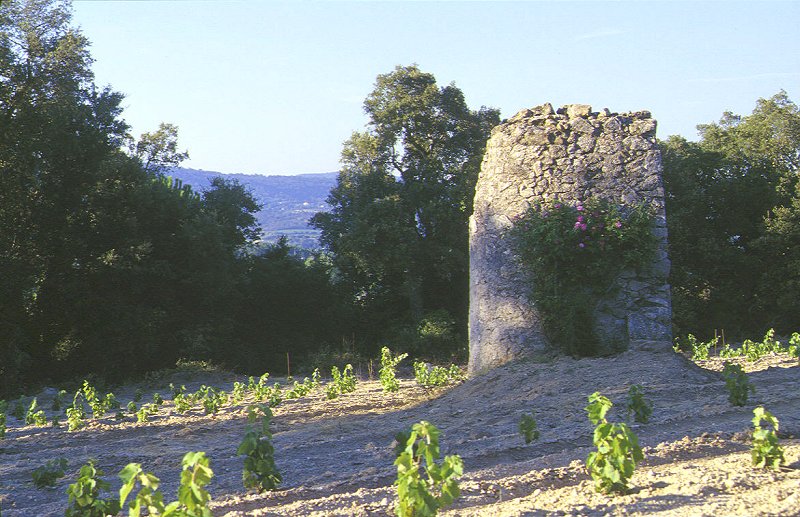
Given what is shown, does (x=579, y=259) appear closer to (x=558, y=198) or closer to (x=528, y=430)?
(x=558, y=198)

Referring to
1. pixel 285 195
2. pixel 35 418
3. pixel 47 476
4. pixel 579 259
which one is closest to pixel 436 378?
pixel 579 259

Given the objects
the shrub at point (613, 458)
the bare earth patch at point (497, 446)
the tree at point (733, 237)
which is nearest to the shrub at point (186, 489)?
the bare earth patch at point (497, 446)

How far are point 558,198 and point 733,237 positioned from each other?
1351 cm

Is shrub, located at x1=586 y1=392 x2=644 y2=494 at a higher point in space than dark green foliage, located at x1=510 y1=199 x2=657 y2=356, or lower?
lower

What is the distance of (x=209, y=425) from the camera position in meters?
8.93

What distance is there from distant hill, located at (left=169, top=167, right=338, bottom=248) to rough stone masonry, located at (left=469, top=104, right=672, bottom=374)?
96.3 meters

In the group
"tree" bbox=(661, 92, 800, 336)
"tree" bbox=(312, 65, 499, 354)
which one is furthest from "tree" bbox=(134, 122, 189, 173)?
"tree" bbox=(661, 92, 800, 336)

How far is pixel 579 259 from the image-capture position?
379 inches

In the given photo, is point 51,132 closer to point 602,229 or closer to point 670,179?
point 602,229

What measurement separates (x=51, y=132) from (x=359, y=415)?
1148 centimetres

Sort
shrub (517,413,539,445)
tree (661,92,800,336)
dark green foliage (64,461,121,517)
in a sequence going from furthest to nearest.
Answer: tree (661,92,800,336)
shrub (517,413,539,445)
dark green foliage (64,461,121,517)

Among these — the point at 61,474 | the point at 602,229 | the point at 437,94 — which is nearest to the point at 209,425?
the point at 61,474

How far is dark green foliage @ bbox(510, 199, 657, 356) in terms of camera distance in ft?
31.1

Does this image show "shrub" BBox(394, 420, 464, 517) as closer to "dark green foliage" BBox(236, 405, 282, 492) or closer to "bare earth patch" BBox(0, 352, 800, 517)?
"bare earth patch" BBox(0, 352, 800, 517)
